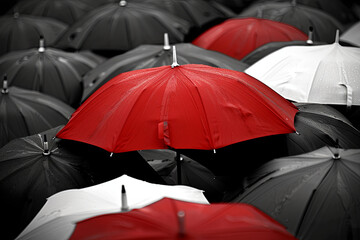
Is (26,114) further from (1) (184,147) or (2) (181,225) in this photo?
(2) (181,225)

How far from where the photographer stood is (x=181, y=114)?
395 centimetres

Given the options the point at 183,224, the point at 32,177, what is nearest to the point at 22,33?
the point at 32,177

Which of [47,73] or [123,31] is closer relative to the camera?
[47,73]

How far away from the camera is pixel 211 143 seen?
385 centimetres

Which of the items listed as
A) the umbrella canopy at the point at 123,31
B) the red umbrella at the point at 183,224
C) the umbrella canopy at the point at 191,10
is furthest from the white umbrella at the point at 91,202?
the umbrella canopy at the point at 191,10

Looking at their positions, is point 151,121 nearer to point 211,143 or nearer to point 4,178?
point 211,143

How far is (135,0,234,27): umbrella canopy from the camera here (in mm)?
8742

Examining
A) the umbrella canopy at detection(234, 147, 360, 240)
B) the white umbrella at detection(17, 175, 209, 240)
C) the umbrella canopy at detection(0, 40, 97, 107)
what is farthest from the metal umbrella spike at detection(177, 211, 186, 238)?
the umbrella canopy at detection(0, 40, 97, 107)

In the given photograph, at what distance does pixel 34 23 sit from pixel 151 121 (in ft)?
17.1

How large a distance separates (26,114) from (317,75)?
2582 mm

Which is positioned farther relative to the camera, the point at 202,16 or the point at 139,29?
the point at 202,16

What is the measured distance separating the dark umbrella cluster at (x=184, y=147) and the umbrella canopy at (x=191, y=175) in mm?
11

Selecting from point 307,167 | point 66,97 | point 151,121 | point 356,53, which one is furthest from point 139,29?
point 307,167

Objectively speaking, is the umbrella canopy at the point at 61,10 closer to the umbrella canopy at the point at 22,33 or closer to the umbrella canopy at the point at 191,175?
the umbrella canopy at the point at 22,33
